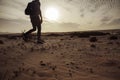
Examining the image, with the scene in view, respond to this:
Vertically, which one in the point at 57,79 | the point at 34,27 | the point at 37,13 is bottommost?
the point at 57,79

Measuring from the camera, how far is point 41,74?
4.72m

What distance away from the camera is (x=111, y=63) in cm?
561

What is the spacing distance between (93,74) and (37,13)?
665 centimetres

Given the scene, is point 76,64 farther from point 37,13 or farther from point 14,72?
point 37,13

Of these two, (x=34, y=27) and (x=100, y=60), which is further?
(x=34, y=27)

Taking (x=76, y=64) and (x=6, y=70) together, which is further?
(x=76, y=64)

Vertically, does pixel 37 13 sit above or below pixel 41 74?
above

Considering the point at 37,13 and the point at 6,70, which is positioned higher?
the point at 37,13

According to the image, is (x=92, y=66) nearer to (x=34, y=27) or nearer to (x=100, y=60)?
(x=100, y=60)

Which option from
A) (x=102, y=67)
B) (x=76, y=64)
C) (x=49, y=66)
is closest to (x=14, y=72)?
(x=49, y=66)

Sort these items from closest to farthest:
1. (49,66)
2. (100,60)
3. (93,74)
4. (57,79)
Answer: (57,79) → (93,74) → (49,66) → (100,60)

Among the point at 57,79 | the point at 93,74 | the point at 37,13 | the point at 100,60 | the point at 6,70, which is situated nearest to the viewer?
the point at 57,79

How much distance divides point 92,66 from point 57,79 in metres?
1.45

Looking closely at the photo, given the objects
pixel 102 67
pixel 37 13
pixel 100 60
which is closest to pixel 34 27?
pixel 37 13
